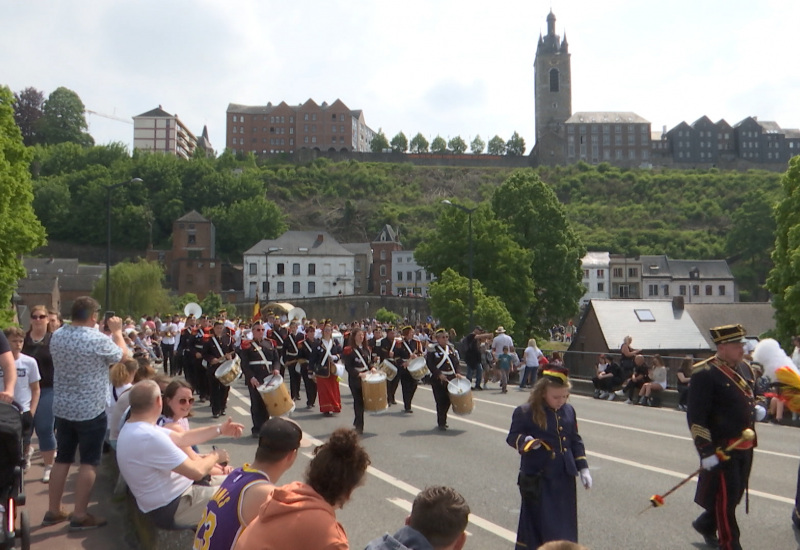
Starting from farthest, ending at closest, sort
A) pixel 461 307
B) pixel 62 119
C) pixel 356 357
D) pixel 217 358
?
1. pixel 62 119
2. pixel 461 307
3. pixel 217 358
4. pixel 356 357

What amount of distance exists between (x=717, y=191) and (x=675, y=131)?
112 ft

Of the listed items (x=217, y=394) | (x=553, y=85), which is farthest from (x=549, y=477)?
(x=553, y=85)

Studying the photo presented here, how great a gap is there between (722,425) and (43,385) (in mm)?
7947

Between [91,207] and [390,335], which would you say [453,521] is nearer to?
[390,335]

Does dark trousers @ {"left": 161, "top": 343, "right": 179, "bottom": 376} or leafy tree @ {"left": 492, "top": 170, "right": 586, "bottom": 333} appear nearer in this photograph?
dark trousers @ {"left": 161, "top": 343, "right": 179, "bottom": 376}

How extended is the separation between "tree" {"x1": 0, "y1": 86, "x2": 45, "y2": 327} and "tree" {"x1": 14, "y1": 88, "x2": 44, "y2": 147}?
12081cm

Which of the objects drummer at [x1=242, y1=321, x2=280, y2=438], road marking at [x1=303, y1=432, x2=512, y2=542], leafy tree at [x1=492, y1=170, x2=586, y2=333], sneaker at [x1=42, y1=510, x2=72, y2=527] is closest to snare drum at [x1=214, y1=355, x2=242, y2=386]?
drummer at [x1=242, y1=321, x2=280, y2=438]

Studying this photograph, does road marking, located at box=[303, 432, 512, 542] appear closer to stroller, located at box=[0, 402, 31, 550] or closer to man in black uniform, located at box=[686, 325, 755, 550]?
man in black uniform, located at box=[686, 325, 755, 550]

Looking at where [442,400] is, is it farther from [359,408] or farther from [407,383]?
[407,383]

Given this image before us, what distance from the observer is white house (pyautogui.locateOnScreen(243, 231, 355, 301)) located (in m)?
115

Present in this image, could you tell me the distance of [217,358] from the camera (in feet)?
59.3

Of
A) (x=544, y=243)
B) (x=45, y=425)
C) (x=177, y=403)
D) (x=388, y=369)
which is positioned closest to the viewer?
(x=177, y=403)

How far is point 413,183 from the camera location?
170 meters

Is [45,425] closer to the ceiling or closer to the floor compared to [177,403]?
closer to the floor
